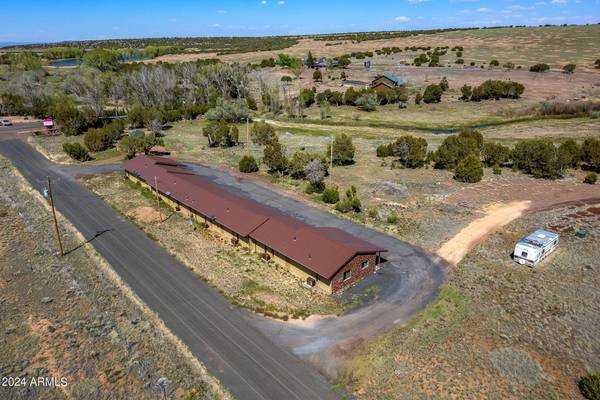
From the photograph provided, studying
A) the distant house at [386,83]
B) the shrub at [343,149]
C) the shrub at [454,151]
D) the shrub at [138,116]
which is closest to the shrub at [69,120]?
the shrub at [138,116]

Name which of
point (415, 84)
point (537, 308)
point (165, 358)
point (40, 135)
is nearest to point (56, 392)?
point (165, 358)

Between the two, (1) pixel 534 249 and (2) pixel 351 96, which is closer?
(1) pixel 534 249

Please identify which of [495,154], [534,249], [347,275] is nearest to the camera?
[347,275]

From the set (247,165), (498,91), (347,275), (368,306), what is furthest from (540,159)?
(498,91)

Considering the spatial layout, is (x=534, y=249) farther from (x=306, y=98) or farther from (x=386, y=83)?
(x=386, y=83)

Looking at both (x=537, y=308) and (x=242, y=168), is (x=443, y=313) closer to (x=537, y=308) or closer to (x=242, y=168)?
(x=537, y=308)
